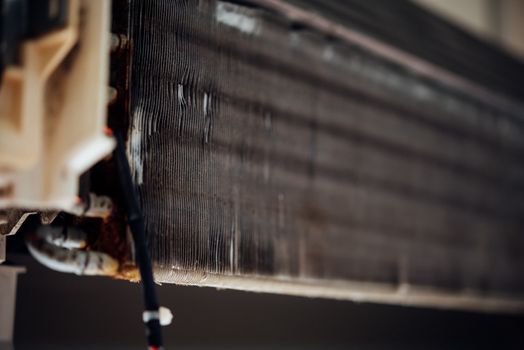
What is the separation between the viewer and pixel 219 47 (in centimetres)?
148

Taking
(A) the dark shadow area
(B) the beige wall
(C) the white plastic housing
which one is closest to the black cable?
(C) the white plastic housing

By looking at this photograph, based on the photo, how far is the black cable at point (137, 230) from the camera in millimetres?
1065

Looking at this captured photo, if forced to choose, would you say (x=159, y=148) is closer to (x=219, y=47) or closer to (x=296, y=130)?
(x=219, y=47)

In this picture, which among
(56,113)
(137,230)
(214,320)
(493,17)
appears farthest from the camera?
(493,17)

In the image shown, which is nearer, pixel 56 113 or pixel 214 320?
pixel 56 113

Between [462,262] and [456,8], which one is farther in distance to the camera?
[456,8]

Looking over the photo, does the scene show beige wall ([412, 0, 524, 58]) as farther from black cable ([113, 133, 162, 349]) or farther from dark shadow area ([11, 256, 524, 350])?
black cable ([113, 133, 162, 349])

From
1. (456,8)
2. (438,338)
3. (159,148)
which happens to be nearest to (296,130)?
(159,148)

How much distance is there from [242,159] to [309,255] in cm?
32

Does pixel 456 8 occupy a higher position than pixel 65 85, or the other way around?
pixel 456 8

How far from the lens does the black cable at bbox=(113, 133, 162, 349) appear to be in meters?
1.07

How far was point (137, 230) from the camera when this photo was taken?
1119 millimetres

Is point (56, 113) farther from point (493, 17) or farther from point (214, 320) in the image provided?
point (493, 17)

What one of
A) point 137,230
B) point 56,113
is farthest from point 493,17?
point 56,113
